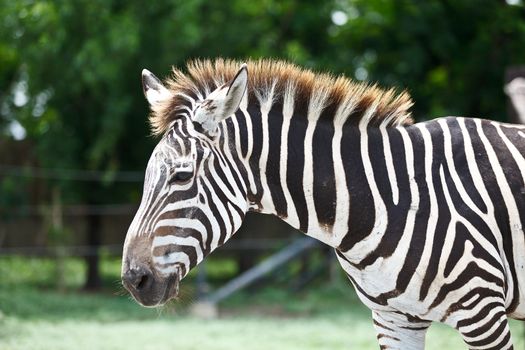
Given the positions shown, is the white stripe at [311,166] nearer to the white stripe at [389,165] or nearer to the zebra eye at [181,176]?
the white stripe at [389,165]

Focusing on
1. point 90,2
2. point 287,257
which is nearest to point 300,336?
point 287,257

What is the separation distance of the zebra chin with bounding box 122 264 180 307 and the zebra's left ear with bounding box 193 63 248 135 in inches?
23.6

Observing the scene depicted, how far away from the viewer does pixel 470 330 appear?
310 cm

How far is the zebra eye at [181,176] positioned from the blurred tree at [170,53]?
8053 mm

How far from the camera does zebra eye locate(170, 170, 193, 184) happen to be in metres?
3.07

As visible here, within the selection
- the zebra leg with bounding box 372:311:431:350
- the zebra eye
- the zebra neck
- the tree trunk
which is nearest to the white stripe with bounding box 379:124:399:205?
the zebra neck

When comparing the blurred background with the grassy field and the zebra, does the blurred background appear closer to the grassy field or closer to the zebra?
the grassy field

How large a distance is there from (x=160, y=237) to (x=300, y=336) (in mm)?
5279

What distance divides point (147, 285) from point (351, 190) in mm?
908

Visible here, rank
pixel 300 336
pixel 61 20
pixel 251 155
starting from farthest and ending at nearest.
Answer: pixel 61 20 → pixel 300 336 → pixel 251 155

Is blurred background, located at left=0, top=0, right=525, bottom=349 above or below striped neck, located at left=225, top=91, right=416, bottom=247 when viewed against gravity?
above

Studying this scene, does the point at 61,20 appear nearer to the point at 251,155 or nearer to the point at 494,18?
the point at 494,18

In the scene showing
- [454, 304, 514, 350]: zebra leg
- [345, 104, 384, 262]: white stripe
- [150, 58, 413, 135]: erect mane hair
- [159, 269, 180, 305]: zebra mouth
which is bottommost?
[454, 304, 514, 350]: zebra leg

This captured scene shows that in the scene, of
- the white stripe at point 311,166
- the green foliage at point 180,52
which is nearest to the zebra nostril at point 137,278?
the white stripe at point 311,166
